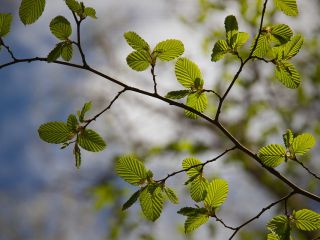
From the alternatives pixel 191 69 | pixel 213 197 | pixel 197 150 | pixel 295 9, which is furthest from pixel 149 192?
pixel 197 150

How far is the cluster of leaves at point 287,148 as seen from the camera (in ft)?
2.94

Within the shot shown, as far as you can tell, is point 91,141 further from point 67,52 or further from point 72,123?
point 67,52

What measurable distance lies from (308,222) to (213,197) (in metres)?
0.22

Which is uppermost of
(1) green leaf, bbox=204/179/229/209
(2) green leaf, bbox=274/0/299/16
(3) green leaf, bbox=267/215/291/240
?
(2) green leaf, bbox=274/0/299/16

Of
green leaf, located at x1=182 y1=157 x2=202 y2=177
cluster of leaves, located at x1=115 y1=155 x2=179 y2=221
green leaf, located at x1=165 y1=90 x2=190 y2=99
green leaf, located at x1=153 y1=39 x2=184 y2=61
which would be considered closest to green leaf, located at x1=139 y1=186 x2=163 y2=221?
cluster of leaves, located at x1=115 y1=155 x2=179 y2=221

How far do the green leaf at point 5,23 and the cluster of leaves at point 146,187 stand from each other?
0.38m

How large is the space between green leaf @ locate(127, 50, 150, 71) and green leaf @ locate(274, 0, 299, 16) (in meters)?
0.31

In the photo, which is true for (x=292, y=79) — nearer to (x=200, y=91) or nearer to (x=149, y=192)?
(x=200, y=91)

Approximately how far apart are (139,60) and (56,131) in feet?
0.82

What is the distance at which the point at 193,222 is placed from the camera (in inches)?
36.0

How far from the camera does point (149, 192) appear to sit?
88 cm

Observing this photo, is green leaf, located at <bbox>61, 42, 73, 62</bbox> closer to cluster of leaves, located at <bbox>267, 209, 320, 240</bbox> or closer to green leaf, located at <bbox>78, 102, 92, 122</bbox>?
green leaf, located at <bbox>78, 102, 92, 122</bbox>

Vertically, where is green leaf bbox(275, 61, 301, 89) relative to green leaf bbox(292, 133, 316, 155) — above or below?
above

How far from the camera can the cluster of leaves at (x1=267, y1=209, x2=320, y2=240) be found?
886 millimetres
